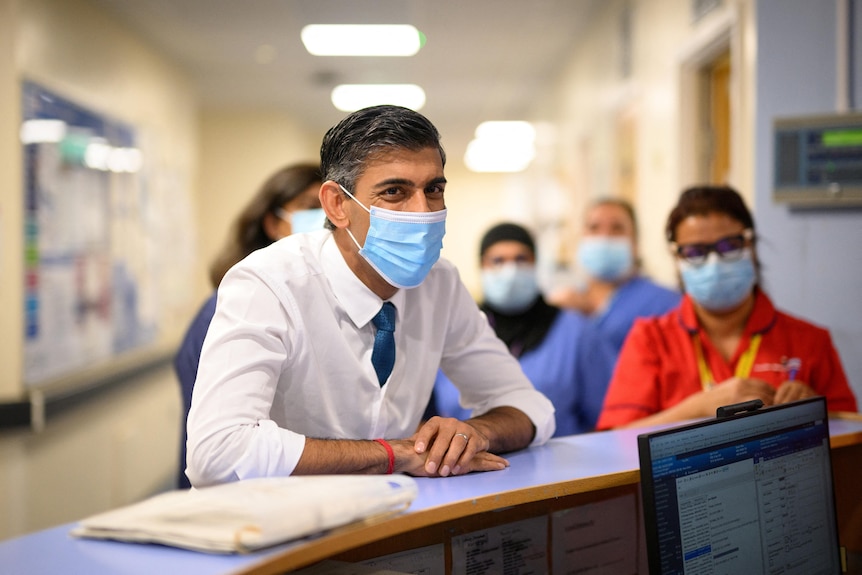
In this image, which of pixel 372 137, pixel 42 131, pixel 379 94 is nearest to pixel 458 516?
pixel 372 137

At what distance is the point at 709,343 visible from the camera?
7.06ft

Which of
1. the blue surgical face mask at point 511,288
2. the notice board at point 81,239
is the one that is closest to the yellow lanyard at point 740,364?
the blue surgical face mask at point 511,288

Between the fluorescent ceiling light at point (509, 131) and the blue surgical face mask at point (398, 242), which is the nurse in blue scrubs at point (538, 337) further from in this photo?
the fluorescent ceiling light at point (509, 131)

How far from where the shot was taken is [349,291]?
152 centimetres

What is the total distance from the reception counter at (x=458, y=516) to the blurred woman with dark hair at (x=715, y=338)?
216 mm

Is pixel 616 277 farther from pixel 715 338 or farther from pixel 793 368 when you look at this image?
pixel 793 368

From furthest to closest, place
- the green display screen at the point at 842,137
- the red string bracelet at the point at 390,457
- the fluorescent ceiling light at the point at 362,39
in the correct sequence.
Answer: the fluorescent ceiling light at the point at 362,39 → the green display screen at the point at 842,137 → the red string bracelet at the point at 390,457

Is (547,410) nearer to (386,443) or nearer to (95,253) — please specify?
(386,443)

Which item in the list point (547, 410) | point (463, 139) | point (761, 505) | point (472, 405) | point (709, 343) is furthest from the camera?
point (463, 139)

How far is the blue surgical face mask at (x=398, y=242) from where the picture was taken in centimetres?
151

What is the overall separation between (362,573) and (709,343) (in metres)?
1.29

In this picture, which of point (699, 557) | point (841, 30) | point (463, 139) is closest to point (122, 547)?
point (699, 557)

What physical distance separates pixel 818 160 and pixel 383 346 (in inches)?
75.1

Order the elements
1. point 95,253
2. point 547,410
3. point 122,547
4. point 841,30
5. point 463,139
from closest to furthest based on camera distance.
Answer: point 122,547 → point 547,410 → point 841,30 → point 95,253 → point 463,139
